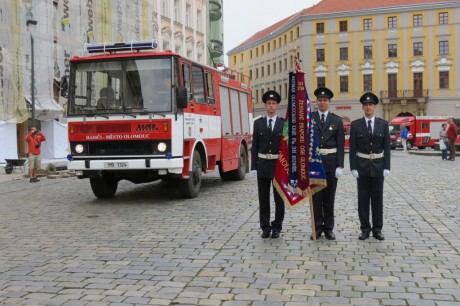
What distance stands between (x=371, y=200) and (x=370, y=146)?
2.26 ft

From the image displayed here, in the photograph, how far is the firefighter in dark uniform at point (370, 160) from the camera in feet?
23.7

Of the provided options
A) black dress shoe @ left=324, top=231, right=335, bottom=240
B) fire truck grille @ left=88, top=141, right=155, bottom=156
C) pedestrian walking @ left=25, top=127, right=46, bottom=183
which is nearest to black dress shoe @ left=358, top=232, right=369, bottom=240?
black dress shoe @ left=324, top=231, right=335, bottom=240

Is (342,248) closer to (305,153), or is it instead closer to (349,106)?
(305,153)

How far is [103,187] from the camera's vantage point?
12.1 meters

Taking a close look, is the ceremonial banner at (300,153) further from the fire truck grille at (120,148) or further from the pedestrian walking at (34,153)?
the pedestrian walking at (34,153)

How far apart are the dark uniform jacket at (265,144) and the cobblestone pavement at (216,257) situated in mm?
902

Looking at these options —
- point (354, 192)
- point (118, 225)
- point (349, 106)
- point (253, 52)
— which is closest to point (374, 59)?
point (349, 106)

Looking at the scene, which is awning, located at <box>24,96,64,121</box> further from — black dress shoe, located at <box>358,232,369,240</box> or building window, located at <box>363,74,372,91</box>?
building window, located at <box>363,74,372,91</box>

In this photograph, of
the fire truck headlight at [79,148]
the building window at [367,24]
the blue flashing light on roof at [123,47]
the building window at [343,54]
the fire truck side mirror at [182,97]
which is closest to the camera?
the fire truck side mirror at [182,97]

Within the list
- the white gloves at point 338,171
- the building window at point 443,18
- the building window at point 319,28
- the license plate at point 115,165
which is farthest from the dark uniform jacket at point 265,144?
the building window at point 319,28

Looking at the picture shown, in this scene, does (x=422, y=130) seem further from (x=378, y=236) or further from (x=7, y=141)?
(x=378, y=236)

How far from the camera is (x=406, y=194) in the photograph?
12.3 metres

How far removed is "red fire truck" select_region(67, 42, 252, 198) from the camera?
1074 centimetres

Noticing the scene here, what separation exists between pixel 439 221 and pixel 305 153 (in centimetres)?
273
